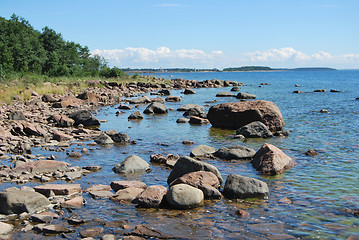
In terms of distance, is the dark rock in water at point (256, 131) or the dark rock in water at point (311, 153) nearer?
the dark rock in water at point (311, 153)

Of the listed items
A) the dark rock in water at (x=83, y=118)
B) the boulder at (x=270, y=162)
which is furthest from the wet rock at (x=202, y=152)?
the dark rock in water at (x=83, y=118)

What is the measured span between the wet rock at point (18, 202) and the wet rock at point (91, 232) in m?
2.05

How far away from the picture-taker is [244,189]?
409 inches

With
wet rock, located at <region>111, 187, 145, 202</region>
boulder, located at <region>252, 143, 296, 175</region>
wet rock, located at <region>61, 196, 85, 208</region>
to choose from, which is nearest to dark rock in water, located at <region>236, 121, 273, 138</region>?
boulder, located at <region>252, 143, 296, 175</region>

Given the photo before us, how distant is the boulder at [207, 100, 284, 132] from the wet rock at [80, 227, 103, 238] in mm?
16755

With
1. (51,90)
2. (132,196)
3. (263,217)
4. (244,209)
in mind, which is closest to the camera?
(263,217)

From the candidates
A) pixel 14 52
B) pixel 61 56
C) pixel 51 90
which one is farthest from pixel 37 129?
pixel 61 56

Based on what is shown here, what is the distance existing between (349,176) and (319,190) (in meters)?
2.31

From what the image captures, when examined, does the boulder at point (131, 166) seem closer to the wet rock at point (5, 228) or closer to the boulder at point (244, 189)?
the boulder at point (244, 189)

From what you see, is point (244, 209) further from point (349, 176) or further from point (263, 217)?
point (349, 176)

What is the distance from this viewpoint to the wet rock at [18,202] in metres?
8.72

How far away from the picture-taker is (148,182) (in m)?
11.9

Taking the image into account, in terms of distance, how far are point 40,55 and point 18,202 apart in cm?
6078

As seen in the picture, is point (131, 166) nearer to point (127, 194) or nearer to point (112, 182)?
point (112, 182)
